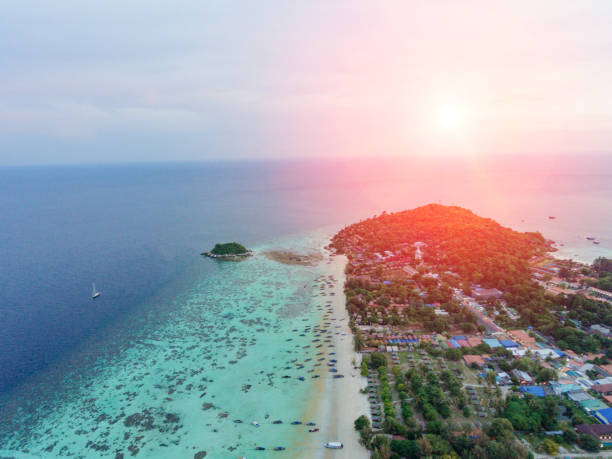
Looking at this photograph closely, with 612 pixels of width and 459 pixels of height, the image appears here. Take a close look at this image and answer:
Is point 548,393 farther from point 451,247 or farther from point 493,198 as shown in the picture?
point 493,198

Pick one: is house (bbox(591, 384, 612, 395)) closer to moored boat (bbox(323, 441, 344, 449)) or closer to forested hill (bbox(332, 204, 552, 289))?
forested hill (bbox(332, 204, 552, 289))

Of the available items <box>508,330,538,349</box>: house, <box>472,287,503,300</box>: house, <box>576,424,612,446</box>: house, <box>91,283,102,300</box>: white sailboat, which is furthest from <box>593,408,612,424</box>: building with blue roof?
<box>91,283,102,300</box>: white sailboat

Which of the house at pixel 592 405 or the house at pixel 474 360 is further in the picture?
the house at pixel 474 360

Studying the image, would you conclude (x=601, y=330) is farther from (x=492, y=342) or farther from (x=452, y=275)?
(x=452, y=275)

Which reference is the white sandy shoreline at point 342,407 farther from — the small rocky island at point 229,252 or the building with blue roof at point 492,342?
the small rocky island at point 229,252

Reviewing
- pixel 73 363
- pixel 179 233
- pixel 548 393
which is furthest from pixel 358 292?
pixel 179 233

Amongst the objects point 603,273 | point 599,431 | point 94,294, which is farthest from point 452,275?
point 94,294

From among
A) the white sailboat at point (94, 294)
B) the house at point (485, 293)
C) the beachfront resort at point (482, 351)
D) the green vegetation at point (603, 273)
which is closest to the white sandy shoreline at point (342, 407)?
the beachfront resort at point (482, 351)
